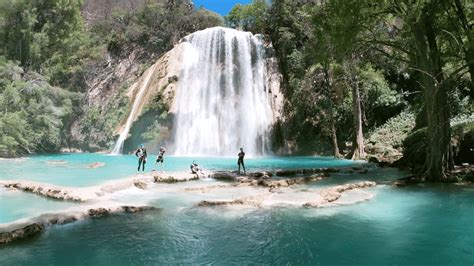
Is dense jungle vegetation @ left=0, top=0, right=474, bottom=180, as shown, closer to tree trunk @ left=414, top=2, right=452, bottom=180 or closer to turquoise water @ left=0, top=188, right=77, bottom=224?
tree trunk @ left=414, top=2, right=452, bottom=180

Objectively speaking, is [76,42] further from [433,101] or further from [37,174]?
[433,101]

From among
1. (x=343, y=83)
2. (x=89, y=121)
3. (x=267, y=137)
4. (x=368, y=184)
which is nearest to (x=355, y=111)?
(x=343, y=83)

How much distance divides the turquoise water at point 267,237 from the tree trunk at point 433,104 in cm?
410

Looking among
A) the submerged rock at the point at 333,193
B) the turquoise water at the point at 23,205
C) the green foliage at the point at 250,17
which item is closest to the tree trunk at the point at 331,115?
the green foliage at the point at 250,17

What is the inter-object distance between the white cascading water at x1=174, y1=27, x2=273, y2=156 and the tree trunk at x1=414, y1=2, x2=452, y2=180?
1987 centimetres

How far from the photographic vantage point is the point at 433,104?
53.0 feet

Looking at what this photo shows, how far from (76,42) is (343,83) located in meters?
27.1

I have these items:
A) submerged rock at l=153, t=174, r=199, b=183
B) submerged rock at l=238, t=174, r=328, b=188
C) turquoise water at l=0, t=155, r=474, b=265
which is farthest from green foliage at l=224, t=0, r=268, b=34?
turquoise water at l=0, t=155, r=474, b=265

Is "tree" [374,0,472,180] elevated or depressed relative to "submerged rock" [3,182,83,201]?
elevated

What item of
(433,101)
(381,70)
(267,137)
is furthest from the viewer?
(267,137)

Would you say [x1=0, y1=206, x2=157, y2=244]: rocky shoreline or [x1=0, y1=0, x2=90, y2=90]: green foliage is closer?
[x1=0, y1=206, x2=157, y2=244]: rocky shoreline

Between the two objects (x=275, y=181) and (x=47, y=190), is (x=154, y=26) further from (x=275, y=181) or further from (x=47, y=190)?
(x=47, y=190)

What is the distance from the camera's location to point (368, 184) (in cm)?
1498

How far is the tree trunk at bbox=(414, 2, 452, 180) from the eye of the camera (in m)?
15.6
